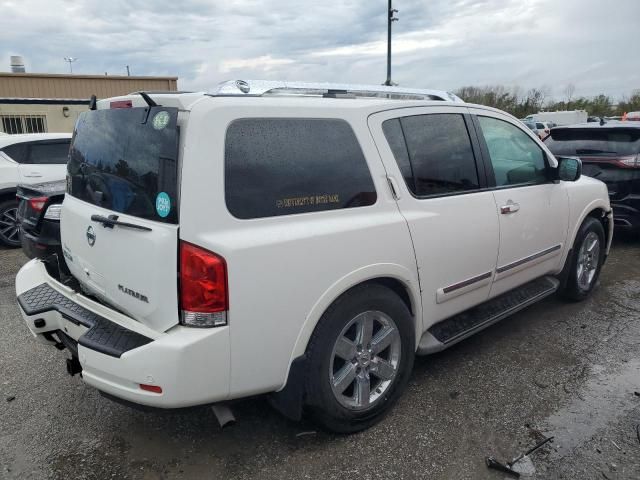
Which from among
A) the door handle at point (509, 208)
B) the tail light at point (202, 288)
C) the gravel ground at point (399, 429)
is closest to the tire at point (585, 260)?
the gravel ground at point (399, 429)

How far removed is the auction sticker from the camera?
2.15m

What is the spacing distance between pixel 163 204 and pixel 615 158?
19.6ft

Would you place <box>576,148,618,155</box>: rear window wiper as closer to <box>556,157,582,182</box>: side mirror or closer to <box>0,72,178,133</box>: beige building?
<box>556,157,582,182</box>: side mirror

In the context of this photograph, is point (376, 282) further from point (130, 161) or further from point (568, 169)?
point (568, 169)

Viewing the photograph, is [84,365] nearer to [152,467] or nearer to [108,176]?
[152,467]

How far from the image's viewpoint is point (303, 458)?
8.49 feet

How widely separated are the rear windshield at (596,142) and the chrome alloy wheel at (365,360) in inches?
198

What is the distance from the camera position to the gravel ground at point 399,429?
8.25 ft

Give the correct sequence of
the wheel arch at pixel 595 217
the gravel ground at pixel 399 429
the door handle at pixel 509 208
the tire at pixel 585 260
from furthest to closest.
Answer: the tire at pixel 585 260, the wheel arch at pixel 595 217, the door handle at pixel 509 208, the gravel ground at pixel 399 429

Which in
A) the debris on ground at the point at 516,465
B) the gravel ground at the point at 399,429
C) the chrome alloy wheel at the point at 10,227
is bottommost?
the gravel ground at the point at 399,429

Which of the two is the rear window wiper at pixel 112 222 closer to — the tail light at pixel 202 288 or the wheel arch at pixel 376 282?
the tail light at pixel 202 288

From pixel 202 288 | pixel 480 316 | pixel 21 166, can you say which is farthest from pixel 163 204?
pixel 21 166

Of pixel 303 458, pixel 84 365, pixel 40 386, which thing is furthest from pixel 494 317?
pixel 40 386

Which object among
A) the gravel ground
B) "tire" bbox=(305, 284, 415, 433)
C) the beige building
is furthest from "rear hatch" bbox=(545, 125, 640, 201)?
the beige building
